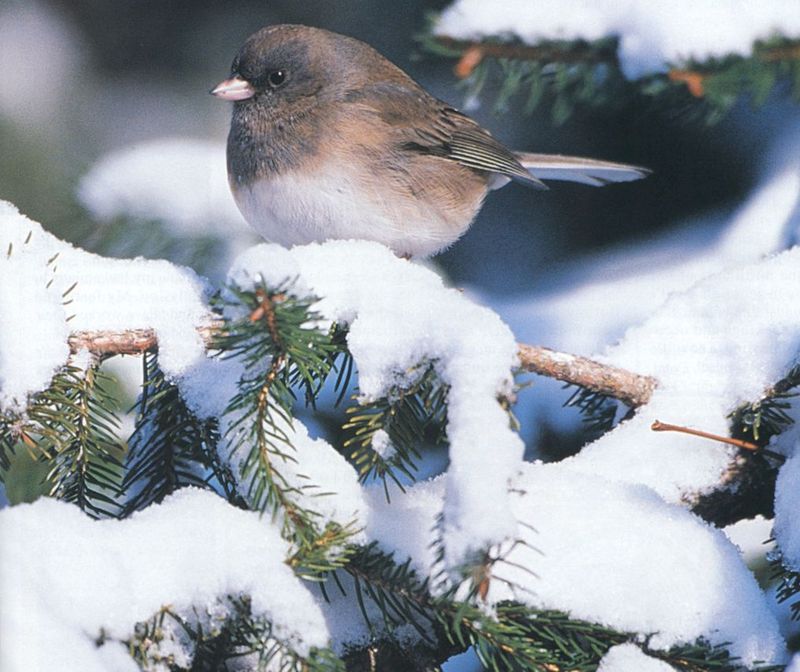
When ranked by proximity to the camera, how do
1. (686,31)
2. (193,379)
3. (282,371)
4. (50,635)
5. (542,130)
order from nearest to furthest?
(50,635) → (282,371) → (193,379) → (686,31) → (542,130)

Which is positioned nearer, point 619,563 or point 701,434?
point 619,563

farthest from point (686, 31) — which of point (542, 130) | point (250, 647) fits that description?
point (542, 130)

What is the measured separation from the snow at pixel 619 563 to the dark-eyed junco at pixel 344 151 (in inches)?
30.1

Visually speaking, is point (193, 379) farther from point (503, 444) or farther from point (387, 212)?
point (387, 212)

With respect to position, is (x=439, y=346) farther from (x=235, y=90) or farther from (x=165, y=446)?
(x=235, y=90)

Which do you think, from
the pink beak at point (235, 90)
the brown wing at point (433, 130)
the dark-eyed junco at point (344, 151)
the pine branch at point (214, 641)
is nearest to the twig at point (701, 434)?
the pine branch at point (214, 641)

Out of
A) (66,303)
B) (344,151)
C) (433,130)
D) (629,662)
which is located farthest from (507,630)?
(433,130)

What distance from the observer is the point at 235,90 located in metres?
2.07

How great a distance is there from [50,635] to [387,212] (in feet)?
3.95

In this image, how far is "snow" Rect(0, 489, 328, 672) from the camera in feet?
3.11

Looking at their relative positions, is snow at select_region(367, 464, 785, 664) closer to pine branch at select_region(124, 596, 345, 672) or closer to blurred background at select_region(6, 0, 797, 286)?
pine branch at select_region(124, 596, 345, 672)

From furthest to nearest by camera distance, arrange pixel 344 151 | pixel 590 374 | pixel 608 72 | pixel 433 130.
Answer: pixel 433 130, pixel 344 151, pixel 608 72, pixel 590 374

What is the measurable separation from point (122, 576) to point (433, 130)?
1459 mm

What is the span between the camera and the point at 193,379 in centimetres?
135
